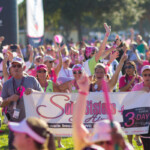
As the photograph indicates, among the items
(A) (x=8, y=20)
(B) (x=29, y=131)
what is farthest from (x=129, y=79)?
(A) (x=8, y=20)

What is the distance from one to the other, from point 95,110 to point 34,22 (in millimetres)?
11212

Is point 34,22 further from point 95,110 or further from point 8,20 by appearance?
point 95,110

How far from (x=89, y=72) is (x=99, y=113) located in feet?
4.08

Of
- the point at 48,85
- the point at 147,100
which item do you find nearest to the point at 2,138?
the point at 48,85

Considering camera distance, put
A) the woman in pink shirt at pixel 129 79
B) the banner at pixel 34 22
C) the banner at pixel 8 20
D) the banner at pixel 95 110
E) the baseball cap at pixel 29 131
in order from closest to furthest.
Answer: the baseball cap at pixel 29 131
the banner at pixel 95 110
the woman in pink shirt at pixel 129 79
the banner at pixel 8 20
the banner at pixel 34 22

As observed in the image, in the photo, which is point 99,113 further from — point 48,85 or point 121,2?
point 121,2

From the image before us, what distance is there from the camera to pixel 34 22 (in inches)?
705

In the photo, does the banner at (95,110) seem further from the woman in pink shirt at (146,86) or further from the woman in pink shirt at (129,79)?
the woman in pink shirt at (129,79)

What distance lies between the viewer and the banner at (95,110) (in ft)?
23.3

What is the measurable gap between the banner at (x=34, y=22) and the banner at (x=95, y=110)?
10600 millimetres

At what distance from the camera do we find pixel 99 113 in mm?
7250

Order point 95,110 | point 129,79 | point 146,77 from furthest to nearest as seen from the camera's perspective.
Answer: point 129,79
point 95,110
point 146,77

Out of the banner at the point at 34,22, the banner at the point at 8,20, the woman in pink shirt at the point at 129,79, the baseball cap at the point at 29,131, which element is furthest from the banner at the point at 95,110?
the banner at the point at 34,22

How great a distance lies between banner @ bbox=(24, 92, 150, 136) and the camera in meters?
7.10
